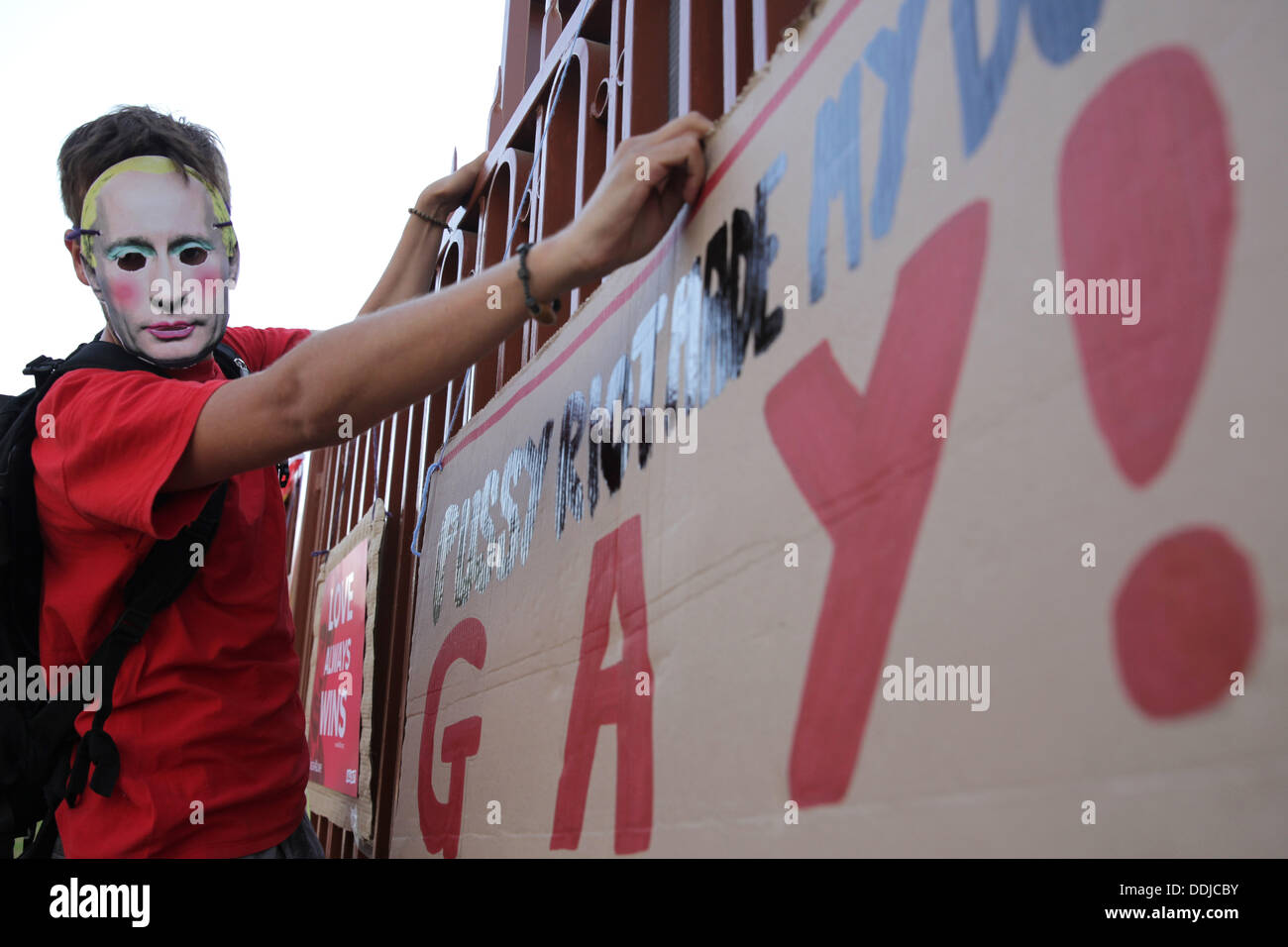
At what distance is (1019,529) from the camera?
2.04ft

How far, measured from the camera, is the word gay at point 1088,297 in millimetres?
582

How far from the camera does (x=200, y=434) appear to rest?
1.13m

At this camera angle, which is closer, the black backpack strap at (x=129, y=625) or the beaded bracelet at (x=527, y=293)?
the beaded bracelet at (x=527, y=293)

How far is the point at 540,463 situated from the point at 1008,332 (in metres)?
0.95

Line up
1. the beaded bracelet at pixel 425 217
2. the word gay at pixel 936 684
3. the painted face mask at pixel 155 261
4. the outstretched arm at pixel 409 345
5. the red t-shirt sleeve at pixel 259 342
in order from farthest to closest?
1. the beaded bracelet at pixel 425 217
2. the red t-shirt sleeve at pixel 259 342
3. the painted face mask at pixel 155 261
4. the outstretched arm at pixel 409 345
5. the word gay at pixel 936 684

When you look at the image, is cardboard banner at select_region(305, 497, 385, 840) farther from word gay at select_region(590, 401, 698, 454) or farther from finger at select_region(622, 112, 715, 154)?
finger at select_region(622, 112, 715, 154)

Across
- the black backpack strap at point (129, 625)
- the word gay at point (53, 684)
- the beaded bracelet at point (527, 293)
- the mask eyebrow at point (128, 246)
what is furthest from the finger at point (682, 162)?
the word gay at point (53, 684)

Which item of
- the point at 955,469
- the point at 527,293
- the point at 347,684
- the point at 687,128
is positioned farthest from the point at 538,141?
the point at 955,469

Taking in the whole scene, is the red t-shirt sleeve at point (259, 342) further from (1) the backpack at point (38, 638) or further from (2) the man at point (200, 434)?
(1) the backpack at point (38, 638)

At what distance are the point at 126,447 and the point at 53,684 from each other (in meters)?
0.39

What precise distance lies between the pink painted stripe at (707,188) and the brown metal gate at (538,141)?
228mm
